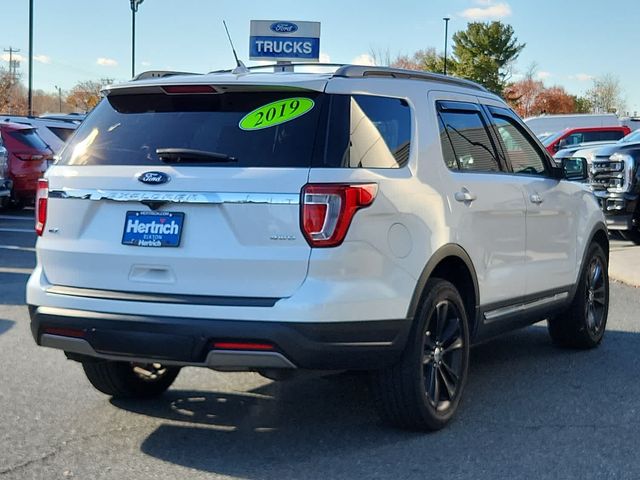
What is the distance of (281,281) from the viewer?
14.3ft

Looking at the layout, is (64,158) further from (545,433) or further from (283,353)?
(545,433)

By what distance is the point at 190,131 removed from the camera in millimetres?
4742

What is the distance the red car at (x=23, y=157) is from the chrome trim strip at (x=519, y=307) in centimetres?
1336

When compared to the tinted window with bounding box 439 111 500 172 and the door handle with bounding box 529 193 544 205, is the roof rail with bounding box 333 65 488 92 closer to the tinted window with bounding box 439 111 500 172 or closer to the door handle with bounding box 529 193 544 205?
the tinted window with bounding box 439 111 500 172

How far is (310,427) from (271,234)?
4.31 feet

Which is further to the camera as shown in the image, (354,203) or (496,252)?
(496,252)

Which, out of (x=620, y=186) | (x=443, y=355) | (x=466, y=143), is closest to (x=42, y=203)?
(x=443, y=355)

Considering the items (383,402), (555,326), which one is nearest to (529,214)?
(555,326)

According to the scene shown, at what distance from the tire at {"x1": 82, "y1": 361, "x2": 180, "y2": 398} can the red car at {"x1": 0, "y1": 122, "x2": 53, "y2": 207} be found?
13.0 metres

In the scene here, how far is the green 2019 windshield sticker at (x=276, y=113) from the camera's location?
460cm

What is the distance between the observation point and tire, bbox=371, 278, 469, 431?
4.79 metres

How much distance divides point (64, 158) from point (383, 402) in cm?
205

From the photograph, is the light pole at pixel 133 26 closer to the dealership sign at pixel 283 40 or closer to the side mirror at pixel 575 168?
the dealership sign at pixel 283 40

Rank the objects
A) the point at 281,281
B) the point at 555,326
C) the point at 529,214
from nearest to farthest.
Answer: the point at 281,281
the point at 529,214
the point at 555,326
